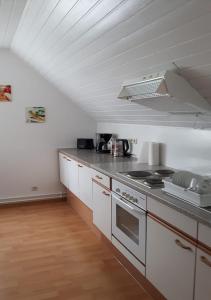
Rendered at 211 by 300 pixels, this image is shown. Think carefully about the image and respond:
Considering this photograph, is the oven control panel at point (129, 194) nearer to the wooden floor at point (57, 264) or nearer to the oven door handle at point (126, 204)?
the oven door handle at point (126, 204)

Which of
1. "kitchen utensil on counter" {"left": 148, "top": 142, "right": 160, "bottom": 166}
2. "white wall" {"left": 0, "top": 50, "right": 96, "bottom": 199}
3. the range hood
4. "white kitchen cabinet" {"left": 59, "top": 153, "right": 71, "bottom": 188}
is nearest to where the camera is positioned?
the range hood

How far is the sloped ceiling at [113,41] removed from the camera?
4.92 ft

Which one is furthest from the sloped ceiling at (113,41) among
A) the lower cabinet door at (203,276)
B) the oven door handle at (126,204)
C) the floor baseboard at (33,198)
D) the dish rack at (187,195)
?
the floor baseboard at (33,198)

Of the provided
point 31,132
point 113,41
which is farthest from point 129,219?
point 31,132

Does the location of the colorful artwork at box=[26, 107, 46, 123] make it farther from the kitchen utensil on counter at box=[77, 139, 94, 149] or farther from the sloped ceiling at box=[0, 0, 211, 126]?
the sloped ceiling at box=[0, 0, 211, 126]

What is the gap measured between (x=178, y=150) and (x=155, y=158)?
337 mm

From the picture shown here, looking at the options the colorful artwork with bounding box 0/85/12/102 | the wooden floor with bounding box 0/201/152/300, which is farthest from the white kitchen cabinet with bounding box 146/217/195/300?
the colorful artwork with bounding box 0/85/12/102

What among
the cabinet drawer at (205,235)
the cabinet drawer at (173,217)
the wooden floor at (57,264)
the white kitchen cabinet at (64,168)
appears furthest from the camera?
the white kitchen cabinet at (64,168)

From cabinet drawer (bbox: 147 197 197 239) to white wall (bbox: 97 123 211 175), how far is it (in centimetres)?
66

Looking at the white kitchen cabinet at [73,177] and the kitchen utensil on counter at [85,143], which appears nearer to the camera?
the white kitchen cabinet at [73,177]

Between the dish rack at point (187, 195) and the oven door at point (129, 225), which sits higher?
the dish rack at point (187, 195)

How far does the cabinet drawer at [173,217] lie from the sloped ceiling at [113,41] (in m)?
0.78

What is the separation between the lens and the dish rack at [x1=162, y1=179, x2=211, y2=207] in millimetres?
1598

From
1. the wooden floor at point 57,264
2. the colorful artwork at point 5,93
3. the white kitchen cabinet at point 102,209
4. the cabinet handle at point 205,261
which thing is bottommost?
the wooden floor at point 57,264
